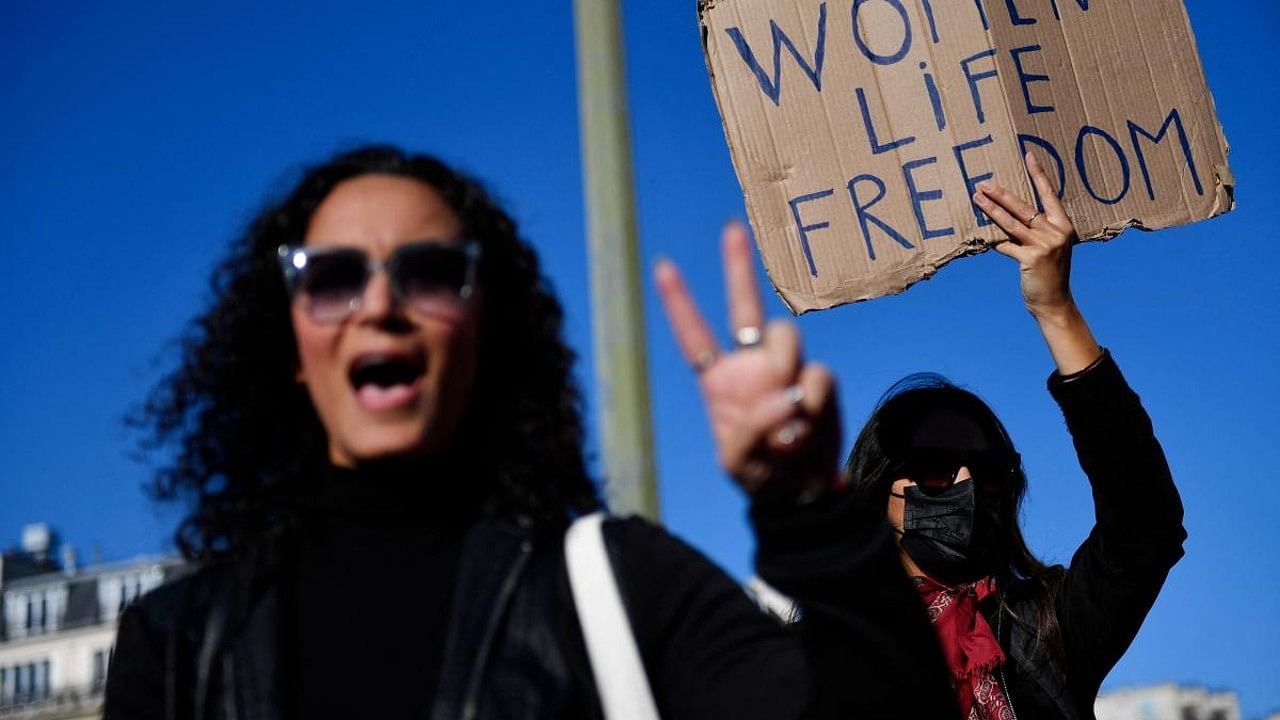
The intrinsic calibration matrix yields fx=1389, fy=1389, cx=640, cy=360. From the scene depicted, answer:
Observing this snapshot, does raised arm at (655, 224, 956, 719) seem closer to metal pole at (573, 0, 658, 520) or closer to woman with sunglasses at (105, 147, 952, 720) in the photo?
woman with sunglasses at (105, 147, 952, 720)

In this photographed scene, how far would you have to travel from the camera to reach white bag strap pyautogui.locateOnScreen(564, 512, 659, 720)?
1.41 m

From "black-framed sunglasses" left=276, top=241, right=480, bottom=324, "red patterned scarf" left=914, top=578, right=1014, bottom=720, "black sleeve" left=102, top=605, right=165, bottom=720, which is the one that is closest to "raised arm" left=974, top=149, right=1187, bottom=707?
"red patterned scarf" left=914, top=578, right=1014, bottom=720

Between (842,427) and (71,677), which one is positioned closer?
(842,427)

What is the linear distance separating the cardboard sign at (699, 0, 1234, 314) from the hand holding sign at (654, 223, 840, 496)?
1.64 m

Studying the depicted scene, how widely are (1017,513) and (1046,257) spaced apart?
603mm

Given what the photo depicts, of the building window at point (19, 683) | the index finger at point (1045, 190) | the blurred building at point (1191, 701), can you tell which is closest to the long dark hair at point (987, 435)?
the index finger at point (1045, 190)

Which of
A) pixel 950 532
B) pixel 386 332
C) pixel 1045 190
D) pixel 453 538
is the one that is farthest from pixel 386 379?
pixel 1045 190

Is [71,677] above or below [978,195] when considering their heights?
below

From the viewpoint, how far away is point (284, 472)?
1.78 meters

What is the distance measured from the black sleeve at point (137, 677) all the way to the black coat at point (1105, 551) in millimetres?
1615

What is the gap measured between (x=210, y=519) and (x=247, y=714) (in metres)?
0.39

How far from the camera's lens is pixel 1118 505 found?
2469mm

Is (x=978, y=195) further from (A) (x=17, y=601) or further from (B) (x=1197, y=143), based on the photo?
(A) (x=17, y=601)

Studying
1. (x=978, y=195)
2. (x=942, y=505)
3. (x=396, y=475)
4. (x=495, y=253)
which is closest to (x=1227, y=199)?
(x=978, y=195)
